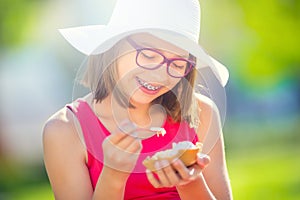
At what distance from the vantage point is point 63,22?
164 inches

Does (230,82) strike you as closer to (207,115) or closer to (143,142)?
(207,115)

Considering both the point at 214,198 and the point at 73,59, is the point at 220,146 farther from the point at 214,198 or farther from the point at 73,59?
the point at 73,59

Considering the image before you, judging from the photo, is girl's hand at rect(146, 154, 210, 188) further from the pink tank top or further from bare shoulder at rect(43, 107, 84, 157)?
bare shoulder at rect(43, 107, 84, 157)

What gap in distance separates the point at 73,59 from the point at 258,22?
73.1 inches

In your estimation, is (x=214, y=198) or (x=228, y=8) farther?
(x=228, y=8)

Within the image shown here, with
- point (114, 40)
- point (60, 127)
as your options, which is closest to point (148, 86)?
point (114, 40)

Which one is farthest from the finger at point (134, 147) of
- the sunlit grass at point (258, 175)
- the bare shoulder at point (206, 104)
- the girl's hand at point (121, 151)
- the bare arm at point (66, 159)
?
the sunlit grass at point (258, 175)

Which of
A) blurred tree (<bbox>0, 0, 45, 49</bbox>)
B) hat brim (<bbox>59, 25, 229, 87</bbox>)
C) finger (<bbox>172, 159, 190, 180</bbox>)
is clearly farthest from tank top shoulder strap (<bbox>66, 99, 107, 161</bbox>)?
blurred tree (<bbox>0, 0, 45, 49</bbox>)

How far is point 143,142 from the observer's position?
1494 millimetres

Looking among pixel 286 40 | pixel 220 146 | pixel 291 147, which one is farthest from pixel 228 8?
pixel 220 146

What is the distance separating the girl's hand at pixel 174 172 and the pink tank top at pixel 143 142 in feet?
0.51

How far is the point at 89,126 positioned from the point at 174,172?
0.29m

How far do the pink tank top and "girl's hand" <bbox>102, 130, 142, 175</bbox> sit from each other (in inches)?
5.2

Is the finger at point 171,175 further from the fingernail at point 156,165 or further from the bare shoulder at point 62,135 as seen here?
the bare shoulder at point 62,135
